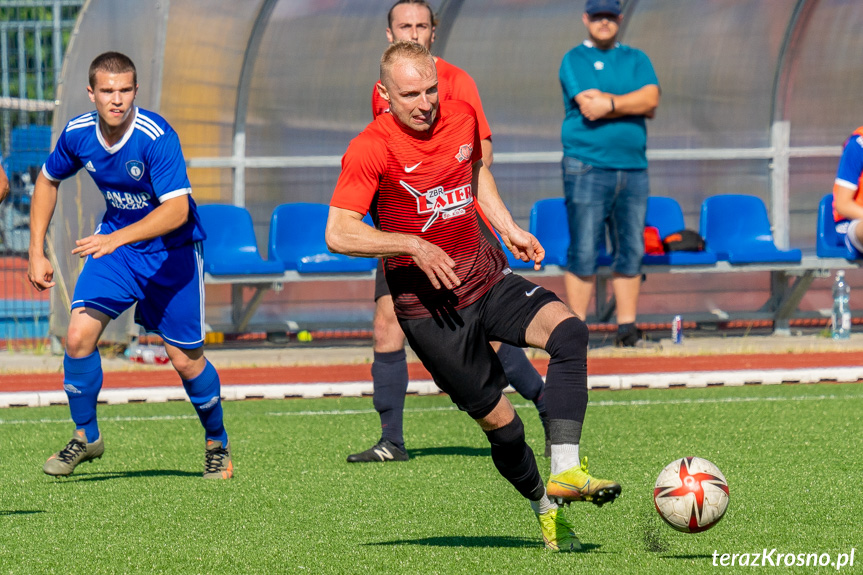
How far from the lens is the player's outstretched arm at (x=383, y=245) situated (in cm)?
449

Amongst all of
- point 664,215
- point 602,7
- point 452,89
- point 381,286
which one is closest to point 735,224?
point 664,215

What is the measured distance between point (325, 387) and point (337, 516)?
444cm

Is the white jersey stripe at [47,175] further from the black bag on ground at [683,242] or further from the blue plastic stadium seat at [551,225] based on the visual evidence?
the black bag on ground at [683,242]

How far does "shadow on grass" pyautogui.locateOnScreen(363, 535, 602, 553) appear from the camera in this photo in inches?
189

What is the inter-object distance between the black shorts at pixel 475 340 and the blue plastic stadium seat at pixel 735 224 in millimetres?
8966

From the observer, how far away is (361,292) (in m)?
13.7

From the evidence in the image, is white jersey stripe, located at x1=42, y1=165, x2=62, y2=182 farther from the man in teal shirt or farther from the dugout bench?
the man in teal shirt

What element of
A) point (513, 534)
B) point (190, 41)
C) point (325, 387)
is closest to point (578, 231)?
point (325, 387)

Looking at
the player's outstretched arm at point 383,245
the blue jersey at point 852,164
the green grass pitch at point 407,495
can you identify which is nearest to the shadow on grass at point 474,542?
the green grass pitch at point 407,495

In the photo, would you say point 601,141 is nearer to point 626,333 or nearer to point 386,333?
point 626,333

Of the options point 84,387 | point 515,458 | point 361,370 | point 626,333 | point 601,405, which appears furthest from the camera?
point 626,333

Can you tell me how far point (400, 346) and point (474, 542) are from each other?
7.36ft

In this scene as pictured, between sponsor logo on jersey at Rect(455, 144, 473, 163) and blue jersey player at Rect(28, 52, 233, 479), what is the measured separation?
2.03 meters

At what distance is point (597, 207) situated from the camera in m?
11.0
